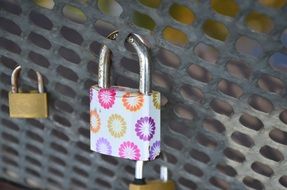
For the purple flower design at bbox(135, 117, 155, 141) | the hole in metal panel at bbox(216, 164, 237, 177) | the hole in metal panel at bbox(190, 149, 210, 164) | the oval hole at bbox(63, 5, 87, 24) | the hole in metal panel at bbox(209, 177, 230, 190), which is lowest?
the hole in metal panel at bbox(209, 177, 230, 190)

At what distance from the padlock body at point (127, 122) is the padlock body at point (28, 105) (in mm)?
145

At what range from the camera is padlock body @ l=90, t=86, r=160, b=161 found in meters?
0.60

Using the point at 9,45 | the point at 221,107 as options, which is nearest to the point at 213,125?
the point at 221,107

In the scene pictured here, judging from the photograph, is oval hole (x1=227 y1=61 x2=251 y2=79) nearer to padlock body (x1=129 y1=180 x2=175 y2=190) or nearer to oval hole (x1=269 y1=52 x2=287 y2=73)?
oval hole (x1=269 y1=52 x2=287 y2=73)

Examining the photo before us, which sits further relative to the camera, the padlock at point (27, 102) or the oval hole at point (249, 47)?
the padlock at point (27, 102)

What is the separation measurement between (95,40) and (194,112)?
187mm

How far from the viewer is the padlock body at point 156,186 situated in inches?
26.3

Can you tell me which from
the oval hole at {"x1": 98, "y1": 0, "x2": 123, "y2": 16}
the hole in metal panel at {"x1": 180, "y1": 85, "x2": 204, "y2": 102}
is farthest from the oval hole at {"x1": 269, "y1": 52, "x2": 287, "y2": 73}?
the oval hole at {"x1": 98, "y1": 0, "x2": 123, "y2": 16}

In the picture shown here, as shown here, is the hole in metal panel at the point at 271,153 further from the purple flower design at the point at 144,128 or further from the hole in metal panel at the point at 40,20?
the hole in metal panel at the point at 40,20

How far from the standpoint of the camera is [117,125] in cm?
61

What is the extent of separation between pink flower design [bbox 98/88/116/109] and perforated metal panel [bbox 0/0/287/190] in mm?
80

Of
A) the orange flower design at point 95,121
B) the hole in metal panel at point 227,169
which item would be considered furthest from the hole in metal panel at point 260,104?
the orange flower design at point 95,121

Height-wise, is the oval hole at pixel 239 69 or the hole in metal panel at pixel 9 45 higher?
the hole in metal panel at pixel 9 45

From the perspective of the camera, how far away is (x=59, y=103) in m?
0.78
